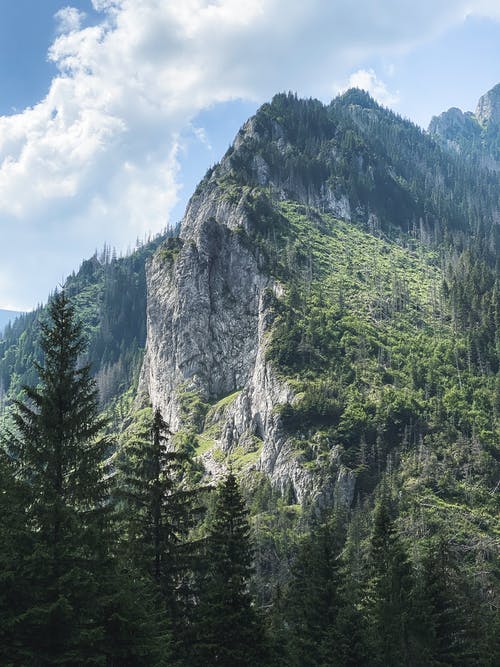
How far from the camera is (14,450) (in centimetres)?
2397

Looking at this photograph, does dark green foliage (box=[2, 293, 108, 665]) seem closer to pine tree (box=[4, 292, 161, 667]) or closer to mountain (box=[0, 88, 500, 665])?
pine tree (box=[4, 292, 161, 667])

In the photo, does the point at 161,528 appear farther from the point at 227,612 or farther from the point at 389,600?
the point at 389,600

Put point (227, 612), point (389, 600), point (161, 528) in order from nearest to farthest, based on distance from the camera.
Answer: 1. point (227, 612)
2. point (161, 528)
3. point (389, 600)

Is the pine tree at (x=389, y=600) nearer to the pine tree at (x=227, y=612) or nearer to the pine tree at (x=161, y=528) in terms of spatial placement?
the pine tree at (x=227, y=612)

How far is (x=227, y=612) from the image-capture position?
2986cm

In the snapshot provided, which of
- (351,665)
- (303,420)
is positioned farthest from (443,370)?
(351,665)

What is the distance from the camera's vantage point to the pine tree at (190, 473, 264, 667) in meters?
28.8

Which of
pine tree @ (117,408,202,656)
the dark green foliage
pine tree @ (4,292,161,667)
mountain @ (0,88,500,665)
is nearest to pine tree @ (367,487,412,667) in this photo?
mountain @ (0,88,500,665)

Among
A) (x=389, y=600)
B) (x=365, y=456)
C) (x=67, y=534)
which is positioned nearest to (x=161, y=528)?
(x=67, y=534)

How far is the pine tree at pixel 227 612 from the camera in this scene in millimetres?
28812

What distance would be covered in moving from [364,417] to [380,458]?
11.0m

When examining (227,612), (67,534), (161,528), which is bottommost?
(227,612)

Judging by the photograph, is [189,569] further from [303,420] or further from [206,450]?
[206,450]

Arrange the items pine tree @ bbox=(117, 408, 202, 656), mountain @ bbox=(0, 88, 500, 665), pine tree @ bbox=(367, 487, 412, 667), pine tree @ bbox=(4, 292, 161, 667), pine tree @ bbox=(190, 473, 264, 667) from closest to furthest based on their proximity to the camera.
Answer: pine tree @ bbox=(4, 292, 161, 667) → pine tree @ bbox=(190, 473, 264, 667) → pine tree @ bbox=(117, 408, 202, 656) → pine tree @ bbox=(367, 487, 412, 667) → mountain @ bbox=(0, 88, 500, 665)
